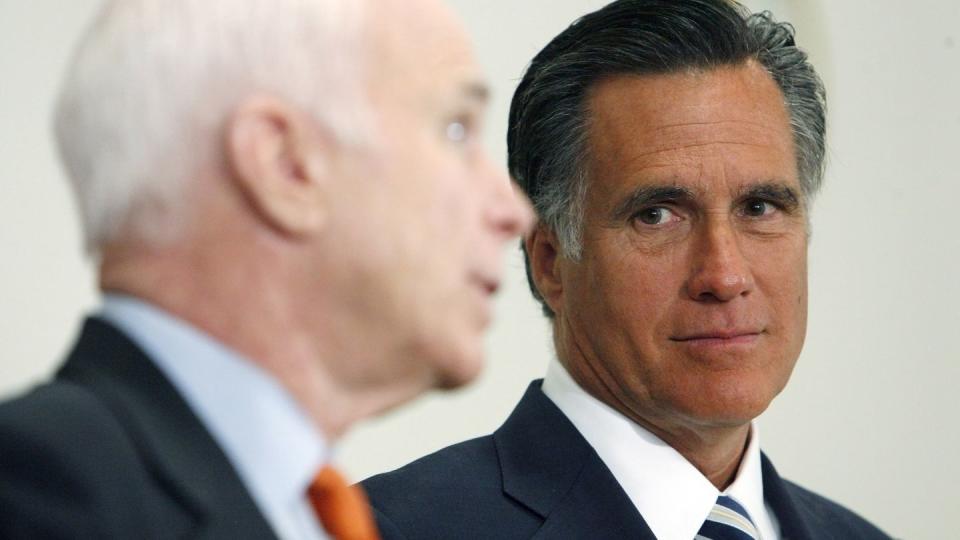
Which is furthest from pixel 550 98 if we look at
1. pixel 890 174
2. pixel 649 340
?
pixel 890 174

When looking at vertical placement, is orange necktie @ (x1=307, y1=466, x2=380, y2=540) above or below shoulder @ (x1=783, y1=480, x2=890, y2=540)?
above

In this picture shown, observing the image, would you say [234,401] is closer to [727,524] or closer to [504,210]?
[504,210]

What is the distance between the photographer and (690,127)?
5.62 ft

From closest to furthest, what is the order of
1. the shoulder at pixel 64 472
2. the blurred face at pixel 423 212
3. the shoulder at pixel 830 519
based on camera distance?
the shoulder at pixel 64 472, the blurred face at pixel 423 212, the shoulder at pixel 830 519

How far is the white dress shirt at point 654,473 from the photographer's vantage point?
1659 mm

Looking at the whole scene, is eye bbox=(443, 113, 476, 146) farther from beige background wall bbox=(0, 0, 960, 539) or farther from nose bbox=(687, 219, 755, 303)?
beige background wall bbox=(0, 0, 960, 539)

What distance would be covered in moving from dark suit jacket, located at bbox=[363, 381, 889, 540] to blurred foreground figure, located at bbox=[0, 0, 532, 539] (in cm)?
75

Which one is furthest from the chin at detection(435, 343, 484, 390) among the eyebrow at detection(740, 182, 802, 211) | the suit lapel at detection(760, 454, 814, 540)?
the suit lapel at detection(760, 454, 814, 540)

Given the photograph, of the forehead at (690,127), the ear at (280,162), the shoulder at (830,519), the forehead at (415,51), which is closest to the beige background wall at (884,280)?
the shoulder at (830,519)

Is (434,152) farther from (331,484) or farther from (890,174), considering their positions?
(890,174)

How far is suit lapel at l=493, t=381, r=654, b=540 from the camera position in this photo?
1.63 meters

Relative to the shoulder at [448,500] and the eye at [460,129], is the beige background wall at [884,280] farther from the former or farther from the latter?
the eye at [460,129]

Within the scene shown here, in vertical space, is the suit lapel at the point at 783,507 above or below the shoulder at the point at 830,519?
above

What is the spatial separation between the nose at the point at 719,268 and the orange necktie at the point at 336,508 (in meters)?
0.80
